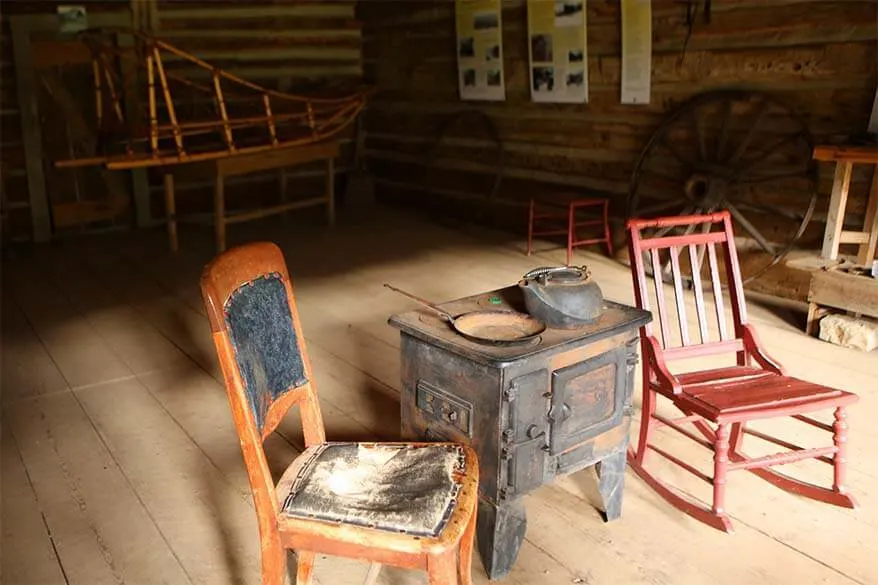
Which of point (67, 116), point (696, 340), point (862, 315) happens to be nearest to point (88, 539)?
point (696, 340)

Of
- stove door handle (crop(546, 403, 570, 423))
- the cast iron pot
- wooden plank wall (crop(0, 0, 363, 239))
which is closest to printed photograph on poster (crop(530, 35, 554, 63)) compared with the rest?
wooden plank wall (crop(0, 0, 363, 239))

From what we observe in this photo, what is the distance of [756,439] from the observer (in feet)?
9.65

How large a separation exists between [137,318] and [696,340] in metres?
2.98

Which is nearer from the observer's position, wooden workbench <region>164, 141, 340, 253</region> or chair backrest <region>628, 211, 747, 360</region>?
chair backrest <region>628, 211, 747, 360</region>

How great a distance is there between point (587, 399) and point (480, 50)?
4.70 metres

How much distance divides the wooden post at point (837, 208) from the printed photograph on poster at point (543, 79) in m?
2.35

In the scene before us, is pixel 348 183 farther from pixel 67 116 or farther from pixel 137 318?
pixel 137 318

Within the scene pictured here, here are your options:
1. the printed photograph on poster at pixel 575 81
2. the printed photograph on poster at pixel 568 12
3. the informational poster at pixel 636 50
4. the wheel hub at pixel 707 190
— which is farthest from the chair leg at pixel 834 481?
the printed photograph on poster at pixel 568 12

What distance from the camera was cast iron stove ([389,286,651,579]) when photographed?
6.34 ft

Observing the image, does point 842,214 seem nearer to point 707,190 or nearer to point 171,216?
point 707,190

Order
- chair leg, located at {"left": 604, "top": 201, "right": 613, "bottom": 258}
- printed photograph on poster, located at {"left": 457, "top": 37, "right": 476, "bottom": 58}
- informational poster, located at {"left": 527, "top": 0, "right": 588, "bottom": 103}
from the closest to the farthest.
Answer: chair leg, located at {"left": 604, "top": 201, "right": 613, "bottom": 258}, informational poster, located at {"left": 527, "top": 0, "right": 588, "bottom": 103}, printed photograph on poster, located at {"left": 457, "top": 37, "right": 476, "bottom": 58}

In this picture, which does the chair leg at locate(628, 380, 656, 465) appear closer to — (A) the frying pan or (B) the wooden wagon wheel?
(A) the frying pan

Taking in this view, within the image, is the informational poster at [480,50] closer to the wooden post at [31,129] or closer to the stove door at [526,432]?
the wooden post at [31,129]

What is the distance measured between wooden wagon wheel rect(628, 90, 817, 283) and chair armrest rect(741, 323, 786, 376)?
2.07 metres
